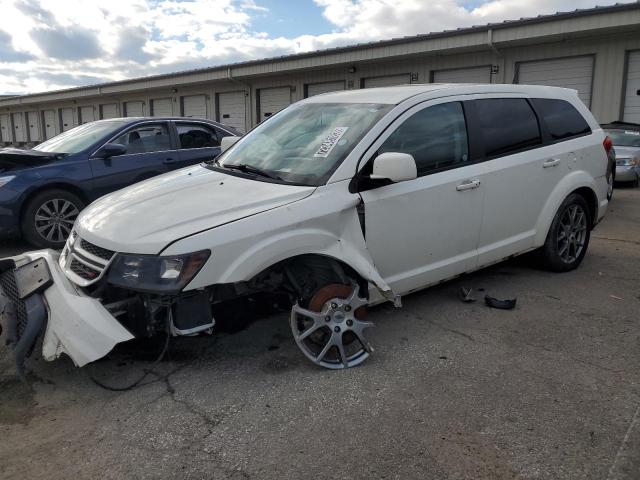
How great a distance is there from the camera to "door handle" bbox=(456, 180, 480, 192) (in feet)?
13.2

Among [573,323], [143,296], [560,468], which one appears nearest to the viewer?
[560,468]

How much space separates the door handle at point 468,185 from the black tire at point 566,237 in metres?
1.28

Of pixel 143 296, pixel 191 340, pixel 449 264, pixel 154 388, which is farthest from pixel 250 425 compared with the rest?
pixel 449 264

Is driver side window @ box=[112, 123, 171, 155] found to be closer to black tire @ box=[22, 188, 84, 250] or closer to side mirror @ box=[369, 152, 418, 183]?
black tire @ box=[22, 188, 84, 250]

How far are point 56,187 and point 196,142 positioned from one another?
Answer: 2070 millimetres

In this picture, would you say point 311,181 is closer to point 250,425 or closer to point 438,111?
point 438,111

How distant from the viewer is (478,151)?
167 inches

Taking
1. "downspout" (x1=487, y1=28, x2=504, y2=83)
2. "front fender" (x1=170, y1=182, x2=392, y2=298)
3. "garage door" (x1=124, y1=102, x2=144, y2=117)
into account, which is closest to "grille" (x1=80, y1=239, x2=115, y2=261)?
"front fender" (x1=170, y1=182, x2=392, y2=298)

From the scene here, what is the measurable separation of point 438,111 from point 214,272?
217 cm

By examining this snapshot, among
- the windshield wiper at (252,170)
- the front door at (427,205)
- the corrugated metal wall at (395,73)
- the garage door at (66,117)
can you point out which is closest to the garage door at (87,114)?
the corrugated metal wall at (395,73)

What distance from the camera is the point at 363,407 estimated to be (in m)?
2.93

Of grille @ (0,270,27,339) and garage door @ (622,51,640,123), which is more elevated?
garage door @ (622,51,640,123)

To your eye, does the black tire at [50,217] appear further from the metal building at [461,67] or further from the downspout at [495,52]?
the downspout at [495,52]

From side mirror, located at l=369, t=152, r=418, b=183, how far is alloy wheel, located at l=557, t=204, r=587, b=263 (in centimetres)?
242
